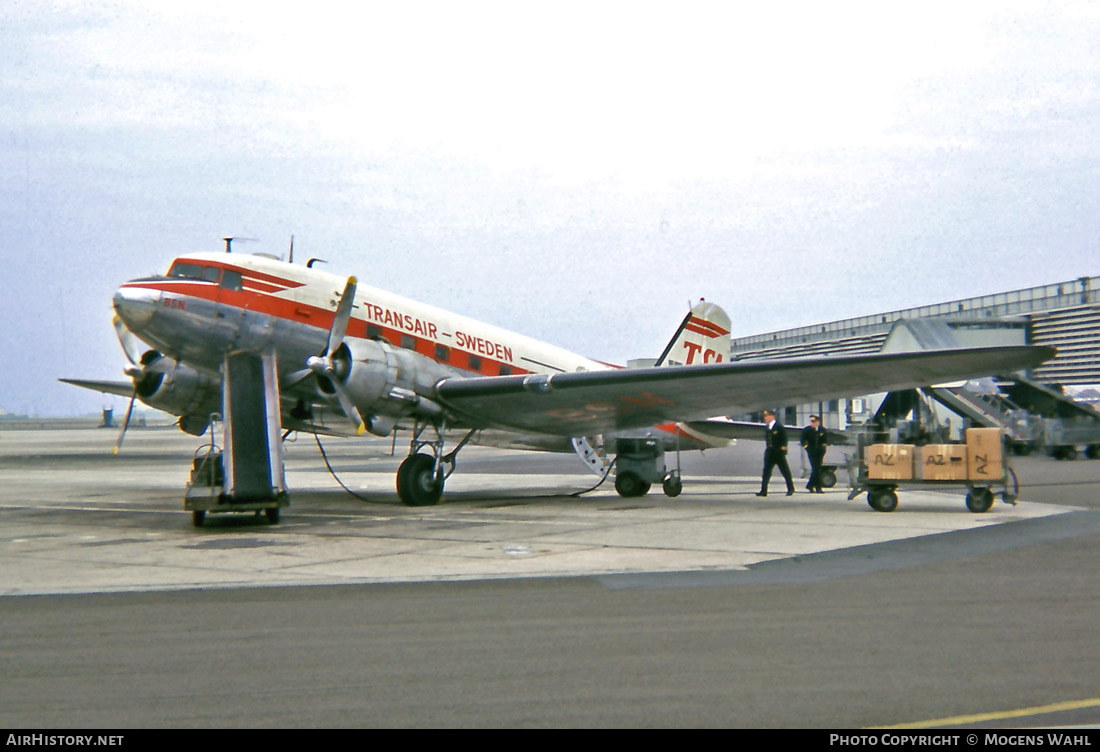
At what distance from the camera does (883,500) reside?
16.9 m

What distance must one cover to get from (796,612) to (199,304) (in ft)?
38.4

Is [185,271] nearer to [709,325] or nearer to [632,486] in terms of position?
[632,486]

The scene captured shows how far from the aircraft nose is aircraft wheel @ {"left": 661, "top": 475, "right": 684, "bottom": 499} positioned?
11.2 m

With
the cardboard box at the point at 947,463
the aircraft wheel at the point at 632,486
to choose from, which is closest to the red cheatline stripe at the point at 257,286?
the aircraft wheel at the point at 632,486

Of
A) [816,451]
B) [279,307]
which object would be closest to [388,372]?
[279,307]

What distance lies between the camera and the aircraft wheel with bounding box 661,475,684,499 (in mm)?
21078

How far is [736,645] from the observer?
6.64m

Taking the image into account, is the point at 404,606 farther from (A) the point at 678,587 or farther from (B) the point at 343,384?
(B) the point at 343,384

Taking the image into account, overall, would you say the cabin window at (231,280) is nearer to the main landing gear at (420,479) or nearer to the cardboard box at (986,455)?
the main landing gear at (420,479)

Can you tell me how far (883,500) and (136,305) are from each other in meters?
13.2

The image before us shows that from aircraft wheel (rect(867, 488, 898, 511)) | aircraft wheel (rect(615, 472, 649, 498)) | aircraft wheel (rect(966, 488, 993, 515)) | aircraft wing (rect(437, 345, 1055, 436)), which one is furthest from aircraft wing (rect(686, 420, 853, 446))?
aircraft wheel (rect(966, 488, 993, 515))

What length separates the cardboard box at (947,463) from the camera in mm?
16453

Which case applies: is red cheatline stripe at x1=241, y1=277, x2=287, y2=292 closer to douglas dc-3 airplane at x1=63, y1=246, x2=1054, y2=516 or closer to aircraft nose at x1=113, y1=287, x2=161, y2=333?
douglas dc-3 airplane at x1=63, y1=246, x2=1054, y2=516
